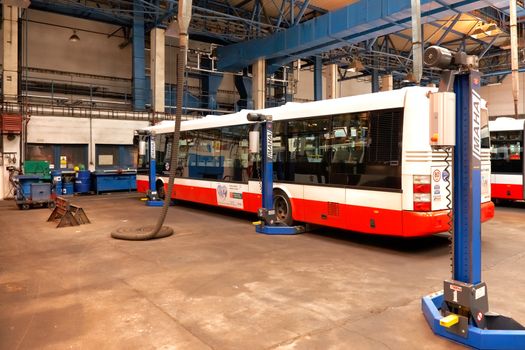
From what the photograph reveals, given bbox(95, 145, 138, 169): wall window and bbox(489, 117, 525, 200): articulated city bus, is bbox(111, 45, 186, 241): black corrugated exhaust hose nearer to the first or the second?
bbox(489, 117, 525, 200): articulated city bus

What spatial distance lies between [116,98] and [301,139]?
1572 centimetres

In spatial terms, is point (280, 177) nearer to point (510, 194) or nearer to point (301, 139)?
point (301, 139)

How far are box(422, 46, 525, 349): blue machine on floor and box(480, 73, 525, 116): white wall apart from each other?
3094 cm

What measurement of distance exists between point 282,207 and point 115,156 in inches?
481

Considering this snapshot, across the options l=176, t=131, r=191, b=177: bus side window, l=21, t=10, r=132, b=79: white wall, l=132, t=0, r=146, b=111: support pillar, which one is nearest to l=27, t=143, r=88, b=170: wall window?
l=132, t=0, r=146, b=111: support pillar

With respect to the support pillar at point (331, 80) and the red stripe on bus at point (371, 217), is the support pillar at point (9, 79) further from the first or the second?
the support pillar at point (331, 80)

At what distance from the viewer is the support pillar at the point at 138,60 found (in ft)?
61.4

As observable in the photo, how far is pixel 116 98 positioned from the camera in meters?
21.2

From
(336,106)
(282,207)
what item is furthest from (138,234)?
(336,106)

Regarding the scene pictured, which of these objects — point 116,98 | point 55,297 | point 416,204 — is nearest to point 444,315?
point 416,204

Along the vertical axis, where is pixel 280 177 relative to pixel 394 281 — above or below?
above

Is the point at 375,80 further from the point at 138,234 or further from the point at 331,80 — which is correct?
the point at 138,234

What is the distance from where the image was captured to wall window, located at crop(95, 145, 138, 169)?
18.2m

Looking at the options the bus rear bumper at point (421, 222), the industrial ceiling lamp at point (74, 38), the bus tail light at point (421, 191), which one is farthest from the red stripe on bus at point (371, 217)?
the industrial ceiling lamp at point (74, 38)
